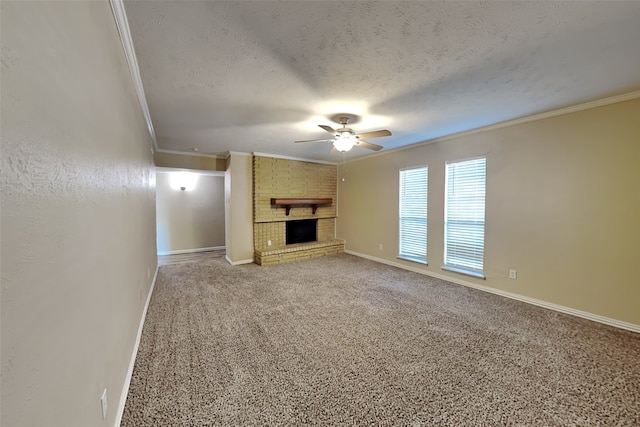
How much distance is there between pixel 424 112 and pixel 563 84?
1.23m

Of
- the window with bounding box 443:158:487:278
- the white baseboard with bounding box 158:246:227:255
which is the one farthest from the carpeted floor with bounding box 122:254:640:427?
the white baseboard with bounding box 158:246:227:255

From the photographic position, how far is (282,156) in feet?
18.6

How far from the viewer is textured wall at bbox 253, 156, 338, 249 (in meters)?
5.44

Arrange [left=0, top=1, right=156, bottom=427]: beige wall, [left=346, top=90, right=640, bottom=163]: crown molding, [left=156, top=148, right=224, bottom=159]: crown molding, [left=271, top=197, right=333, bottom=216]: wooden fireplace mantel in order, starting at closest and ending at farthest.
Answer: [left=0, top=1, right=156, bottom=427]: beige wall
[left=346, top=90, right=640, bottom=163]: crown molding
[left=156, top=148, right=224, bottom=159]: crown molding
[left=271, top=197, right=333, bottom=216]: wooden fireplace mantel

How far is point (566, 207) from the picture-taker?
9.77 feet

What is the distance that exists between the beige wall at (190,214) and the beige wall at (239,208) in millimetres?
1808

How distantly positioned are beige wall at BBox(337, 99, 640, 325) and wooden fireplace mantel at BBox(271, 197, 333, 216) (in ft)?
9.23

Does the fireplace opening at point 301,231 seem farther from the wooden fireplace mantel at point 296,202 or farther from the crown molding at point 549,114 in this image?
the crown molding at point 549,114

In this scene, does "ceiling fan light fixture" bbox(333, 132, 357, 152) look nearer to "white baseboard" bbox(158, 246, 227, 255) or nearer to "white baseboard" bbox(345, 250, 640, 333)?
"white baseboard" bbox(345, 250, 640, 333)

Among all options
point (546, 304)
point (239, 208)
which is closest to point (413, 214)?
point (546, 304)

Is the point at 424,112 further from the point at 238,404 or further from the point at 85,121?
the point at 238,404

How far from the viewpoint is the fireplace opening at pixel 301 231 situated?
611cm

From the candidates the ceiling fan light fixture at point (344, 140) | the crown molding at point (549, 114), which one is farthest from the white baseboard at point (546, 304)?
the ceiling fan light fixture at point (344, 140)

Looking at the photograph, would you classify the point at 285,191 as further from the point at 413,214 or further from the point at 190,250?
the point at 190,250
